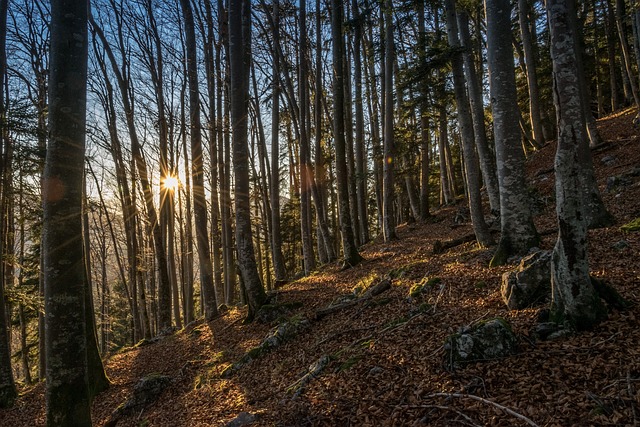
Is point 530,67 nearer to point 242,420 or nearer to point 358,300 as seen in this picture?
point 358,300

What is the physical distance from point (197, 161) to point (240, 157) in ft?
11.2

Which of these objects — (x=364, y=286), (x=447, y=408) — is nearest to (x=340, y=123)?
(x=364, y=286)

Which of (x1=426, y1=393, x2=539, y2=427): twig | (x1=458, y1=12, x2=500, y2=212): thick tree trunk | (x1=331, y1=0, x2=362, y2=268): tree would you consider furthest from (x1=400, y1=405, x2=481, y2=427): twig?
(x1=331, y1=0, x2=362, y2=268): tree

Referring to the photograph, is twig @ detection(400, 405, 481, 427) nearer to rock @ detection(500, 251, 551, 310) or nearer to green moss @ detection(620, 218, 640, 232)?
rock @ detection(500, 251, 551, 310)

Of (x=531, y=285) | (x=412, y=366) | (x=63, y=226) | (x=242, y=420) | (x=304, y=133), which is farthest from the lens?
(x=304, y=133)

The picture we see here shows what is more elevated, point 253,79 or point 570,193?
point 253,79

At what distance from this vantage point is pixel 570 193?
3.56 m

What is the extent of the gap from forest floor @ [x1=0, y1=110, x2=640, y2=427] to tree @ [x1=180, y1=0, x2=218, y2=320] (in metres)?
2.02

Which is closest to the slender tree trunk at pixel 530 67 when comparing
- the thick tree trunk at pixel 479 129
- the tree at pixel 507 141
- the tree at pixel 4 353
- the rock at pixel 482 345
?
the thick tree trunk at pixel 479 129

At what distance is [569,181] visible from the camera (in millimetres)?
3551

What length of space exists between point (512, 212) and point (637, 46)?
434 inches

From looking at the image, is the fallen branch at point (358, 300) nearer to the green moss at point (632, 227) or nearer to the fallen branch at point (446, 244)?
the fallen branch at point (446, 244)

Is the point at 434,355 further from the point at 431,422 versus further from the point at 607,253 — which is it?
the point at 607,253

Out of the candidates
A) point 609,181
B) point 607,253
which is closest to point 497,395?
point 607,253
